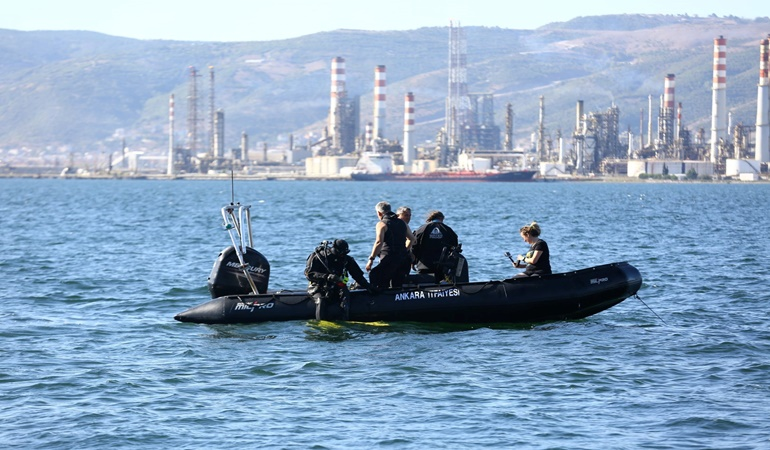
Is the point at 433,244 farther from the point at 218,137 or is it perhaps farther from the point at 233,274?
the point at 218,137

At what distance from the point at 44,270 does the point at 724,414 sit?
60.4 ft

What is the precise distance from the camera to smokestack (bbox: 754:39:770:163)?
136375 millimetres

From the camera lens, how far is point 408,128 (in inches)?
6275

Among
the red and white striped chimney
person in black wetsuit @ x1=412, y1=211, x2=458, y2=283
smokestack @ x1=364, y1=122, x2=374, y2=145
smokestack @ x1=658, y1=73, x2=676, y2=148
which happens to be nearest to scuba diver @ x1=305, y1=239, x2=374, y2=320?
person in black wetsuit @ x1=412, y1=211, x2=458, y2=283

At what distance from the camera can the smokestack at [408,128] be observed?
503 feet

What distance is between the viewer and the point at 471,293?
15.6 metres

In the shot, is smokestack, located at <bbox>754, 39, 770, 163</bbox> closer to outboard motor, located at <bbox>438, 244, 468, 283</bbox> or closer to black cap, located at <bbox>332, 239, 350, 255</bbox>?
outboard motor, located at <bbox>438, 244, 468, 283</bbox>

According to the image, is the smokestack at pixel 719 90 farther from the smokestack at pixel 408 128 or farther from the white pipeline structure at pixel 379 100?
the white pipeline structure at pixel 379 100

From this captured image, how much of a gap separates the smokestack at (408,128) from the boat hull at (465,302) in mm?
133436

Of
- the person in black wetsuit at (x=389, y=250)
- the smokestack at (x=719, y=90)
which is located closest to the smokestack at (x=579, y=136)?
the smokestack at (x=719, y=90)

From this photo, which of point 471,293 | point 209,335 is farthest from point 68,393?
point 471,293

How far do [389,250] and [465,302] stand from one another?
1244mm

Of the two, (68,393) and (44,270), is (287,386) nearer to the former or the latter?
(68,393)

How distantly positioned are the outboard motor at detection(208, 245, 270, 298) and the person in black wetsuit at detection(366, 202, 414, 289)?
1669 millimetres
